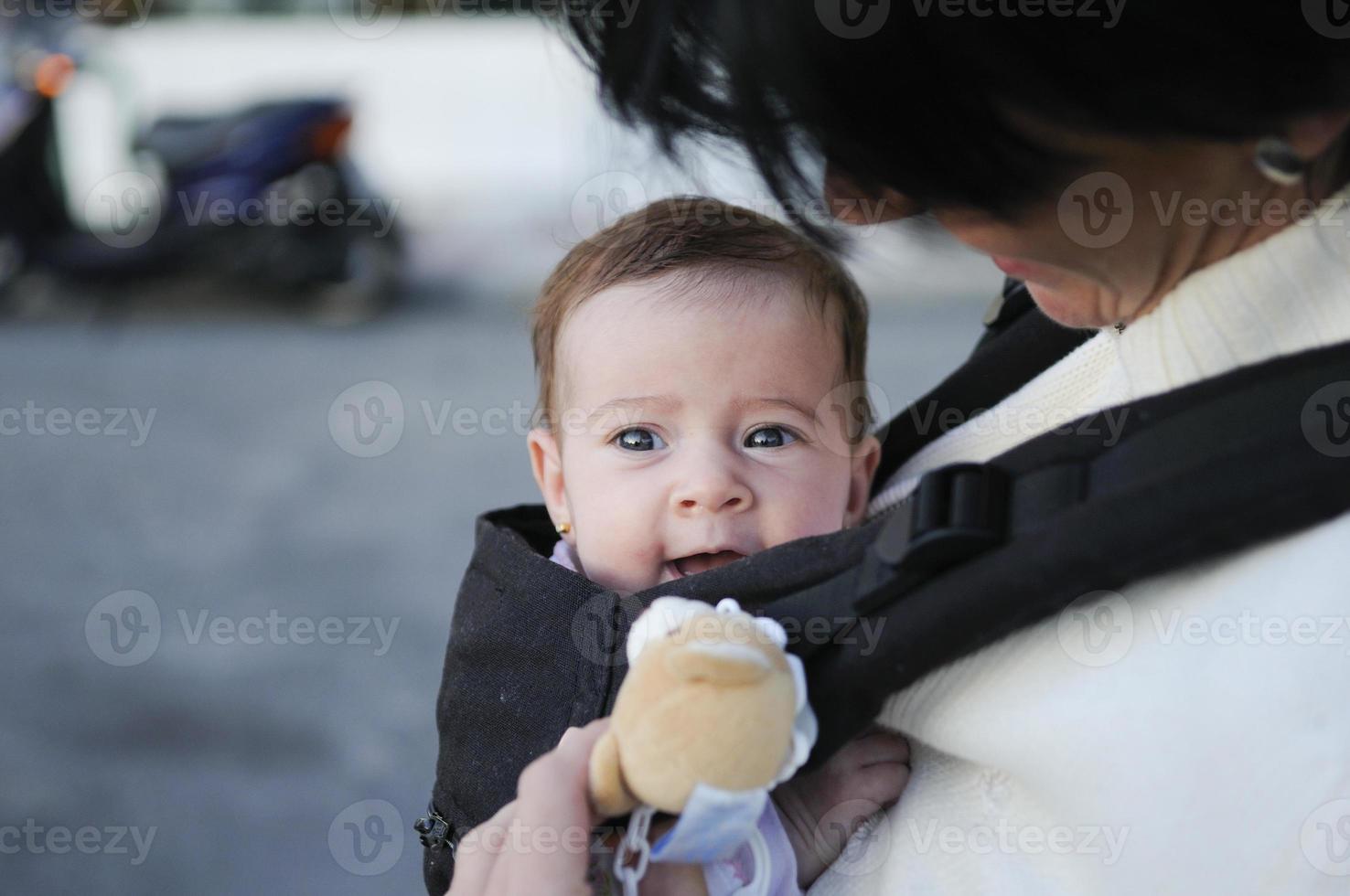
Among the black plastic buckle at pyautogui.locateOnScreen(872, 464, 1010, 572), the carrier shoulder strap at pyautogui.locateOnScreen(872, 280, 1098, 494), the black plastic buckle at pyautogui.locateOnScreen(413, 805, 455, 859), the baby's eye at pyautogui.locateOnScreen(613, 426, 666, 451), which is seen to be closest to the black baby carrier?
the black plastic buckle at pyautogui.locateOnScreen(872, 464, 1010, 572)

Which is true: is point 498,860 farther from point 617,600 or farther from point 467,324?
point 467,324

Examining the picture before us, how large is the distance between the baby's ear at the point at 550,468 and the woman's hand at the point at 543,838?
0.66 metres

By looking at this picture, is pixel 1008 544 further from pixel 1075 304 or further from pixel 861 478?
pixel 861 478

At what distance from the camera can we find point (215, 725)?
3594 millimetres

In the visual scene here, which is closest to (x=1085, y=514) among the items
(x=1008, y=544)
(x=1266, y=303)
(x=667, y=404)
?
(x=1008, y=544)

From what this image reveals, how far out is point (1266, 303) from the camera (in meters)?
0.94

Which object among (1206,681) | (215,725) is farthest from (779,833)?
(215,725)

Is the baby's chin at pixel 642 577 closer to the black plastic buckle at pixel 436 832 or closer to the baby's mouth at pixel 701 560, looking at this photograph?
the baby's mouth at pixel 701 560

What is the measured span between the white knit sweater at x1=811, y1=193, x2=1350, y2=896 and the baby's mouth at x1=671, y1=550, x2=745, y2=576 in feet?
1.35

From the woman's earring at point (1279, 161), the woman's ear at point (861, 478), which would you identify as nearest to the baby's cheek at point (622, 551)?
the woman's ear at point (861, 478)

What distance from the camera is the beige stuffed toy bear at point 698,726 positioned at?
2.98 feet

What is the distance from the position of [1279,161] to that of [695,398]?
69cm

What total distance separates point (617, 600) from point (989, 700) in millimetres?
360

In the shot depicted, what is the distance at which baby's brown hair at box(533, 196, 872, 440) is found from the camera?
1.59 meters
